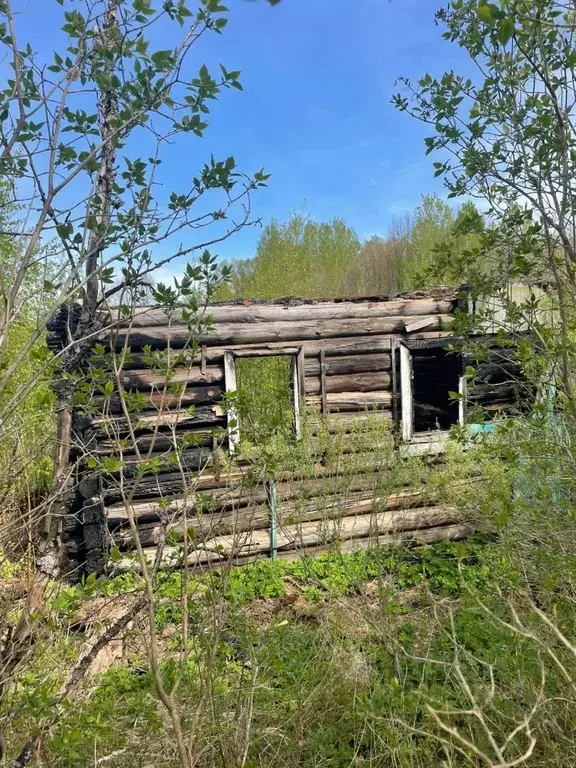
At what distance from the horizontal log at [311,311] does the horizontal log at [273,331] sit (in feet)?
0.19

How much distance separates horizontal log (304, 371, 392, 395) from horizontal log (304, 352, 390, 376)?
0.21 feet

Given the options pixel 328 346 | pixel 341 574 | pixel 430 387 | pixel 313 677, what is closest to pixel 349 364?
pixel 328 346

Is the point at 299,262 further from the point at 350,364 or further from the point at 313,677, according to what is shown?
the point at 313,677

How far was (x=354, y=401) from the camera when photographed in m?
6.86

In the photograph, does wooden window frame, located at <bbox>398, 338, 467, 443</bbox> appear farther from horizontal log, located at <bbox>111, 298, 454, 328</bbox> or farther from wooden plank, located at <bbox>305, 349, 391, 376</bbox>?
horizontal log, located at <bbox>111, 298, 454, 328</bbox>

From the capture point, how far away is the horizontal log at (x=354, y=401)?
670 cm

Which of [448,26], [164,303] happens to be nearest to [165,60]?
[164,303]

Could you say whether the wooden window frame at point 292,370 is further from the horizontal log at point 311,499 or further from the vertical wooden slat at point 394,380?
the vertical wooden slat at point 394,380

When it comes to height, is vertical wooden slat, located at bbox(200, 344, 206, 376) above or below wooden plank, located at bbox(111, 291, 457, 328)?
below

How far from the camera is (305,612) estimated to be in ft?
16.7


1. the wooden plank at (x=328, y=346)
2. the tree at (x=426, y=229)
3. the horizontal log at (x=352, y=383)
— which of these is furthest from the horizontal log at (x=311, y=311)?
the tree at (x=426, y=229)

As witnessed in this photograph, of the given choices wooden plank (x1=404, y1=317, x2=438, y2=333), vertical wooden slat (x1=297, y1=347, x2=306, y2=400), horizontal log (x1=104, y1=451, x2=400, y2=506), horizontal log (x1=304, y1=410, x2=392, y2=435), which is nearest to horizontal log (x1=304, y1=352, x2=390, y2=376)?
vertical wooden slat (x1=297, y1=347, x2=306, y2=400)

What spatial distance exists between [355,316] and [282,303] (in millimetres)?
997

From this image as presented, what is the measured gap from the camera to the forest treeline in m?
19.9
